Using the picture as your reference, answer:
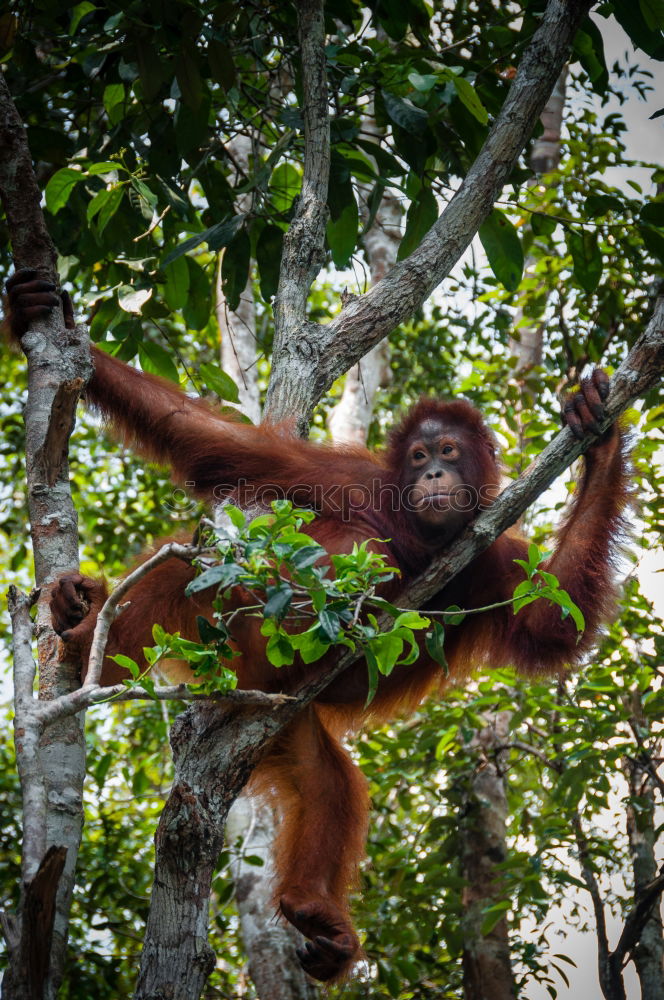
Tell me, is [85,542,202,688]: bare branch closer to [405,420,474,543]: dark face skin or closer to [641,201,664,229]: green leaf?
[405,420,474,543]: dark face skin

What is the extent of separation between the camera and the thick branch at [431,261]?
3467 mm

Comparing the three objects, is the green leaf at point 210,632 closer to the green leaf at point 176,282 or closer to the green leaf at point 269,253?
the green leaf at point 176,282

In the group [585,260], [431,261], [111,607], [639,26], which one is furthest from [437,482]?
[639,26]

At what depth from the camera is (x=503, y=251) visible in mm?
4172

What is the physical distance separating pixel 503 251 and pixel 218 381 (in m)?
1.44

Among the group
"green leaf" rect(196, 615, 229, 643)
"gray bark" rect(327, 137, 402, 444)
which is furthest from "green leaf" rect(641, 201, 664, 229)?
"green leaf" rect(196, 615, 229, 643)

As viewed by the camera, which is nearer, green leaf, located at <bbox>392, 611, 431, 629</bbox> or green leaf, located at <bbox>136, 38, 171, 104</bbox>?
green leaf, located at <bbox>392, 611, 431, 629</bbox>

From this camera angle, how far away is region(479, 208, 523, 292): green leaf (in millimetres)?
4172

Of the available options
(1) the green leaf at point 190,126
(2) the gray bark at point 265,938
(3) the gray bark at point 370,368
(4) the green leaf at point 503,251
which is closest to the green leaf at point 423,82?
(4) the green leaf at point 503,251

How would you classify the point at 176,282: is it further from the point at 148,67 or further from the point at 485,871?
the point at 485,871

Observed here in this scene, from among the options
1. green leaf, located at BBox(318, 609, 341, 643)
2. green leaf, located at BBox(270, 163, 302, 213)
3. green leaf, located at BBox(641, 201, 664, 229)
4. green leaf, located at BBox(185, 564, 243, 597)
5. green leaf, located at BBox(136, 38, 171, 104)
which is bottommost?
green leaf, located at BBox(318, 609, 341, 643)

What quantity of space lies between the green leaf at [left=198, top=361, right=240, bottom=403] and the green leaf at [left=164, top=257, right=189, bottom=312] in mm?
414

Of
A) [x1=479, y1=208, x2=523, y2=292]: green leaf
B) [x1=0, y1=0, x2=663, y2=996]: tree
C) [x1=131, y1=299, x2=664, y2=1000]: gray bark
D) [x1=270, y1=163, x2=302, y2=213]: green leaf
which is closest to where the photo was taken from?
[x1=131, y1=299, x2=664, y2=1000]: gray bark

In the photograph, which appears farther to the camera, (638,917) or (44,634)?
(638,917)
